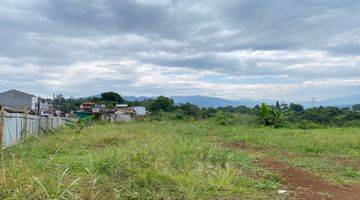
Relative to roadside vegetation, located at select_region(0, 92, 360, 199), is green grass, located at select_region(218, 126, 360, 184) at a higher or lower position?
lower

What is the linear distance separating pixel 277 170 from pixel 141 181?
4.09 m

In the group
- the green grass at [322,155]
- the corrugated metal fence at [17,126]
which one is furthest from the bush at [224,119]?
the corrugated metal fence at [17,126]

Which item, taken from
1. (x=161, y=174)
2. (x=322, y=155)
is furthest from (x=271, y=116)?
(x=161, y=174)

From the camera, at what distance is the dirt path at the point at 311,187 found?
277 inches

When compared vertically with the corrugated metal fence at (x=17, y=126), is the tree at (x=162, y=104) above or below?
above

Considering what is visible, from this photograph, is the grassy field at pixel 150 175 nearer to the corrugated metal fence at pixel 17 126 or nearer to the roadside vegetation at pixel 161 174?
the roadside vegetation at pixel 161 174

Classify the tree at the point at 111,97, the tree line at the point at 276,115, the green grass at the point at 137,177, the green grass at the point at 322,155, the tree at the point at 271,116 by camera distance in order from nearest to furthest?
the green grass at the point at 137,177
the green grass at the point at 322,155
the tree at the point at 271,116
the tree line at the point at 276,115
the tree at the point at 111,97

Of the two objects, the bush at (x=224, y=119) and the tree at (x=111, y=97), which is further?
the tree at (x=111, y=97)

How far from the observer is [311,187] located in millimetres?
7742

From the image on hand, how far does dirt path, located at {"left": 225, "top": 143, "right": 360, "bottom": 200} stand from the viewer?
705 centimetres

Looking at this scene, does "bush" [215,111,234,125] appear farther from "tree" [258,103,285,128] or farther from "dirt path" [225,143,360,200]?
"dirt path" [225,143,360,200]

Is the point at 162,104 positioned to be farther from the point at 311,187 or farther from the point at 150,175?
the point at 150,175

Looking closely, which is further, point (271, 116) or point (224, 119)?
point (224, 119)

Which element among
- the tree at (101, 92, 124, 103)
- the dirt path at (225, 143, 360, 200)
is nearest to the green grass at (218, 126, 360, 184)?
the dirt path at (225, 143, 360, 200)
